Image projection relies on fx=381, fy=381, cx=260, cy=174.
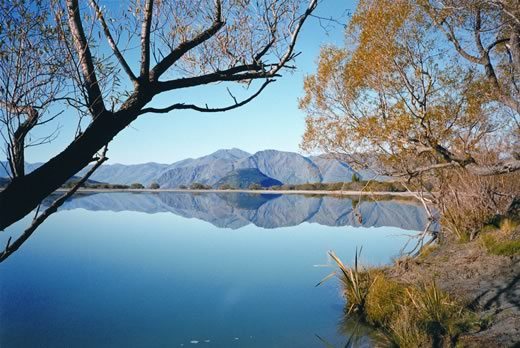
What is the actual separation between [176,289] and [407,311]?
6319 mm

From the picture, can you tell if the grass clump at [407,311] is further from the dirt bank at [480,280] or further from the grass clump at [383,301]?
the dirt bank at [480,280]

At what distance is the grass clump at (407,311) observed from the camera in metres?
6.01

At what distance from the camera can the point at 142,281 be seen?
11.4 metres

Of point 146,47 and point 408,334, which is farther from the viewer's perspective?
point 408,334

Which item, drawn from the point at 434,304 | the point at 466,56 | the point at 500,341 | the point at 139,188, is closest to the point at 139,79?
the point at 500,341

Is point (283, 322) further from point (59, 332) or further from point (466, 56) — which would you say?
point (466, 56)

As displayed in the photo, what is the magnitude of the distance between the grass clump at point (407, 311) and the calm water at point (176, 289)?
71 centimetres

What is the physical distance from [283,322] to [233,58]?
639 centimetres

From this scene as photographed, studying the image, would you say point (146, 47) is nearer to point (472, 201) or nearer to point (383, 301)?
point (383, 301)

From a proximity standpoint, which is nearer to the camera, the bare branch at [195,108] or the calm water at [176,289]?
the bare branch at [195,108]

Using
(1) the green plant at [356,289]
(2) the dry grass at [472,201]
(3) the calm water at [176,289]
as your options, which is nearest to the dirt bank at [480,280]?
(1) the green plant at [356,289]

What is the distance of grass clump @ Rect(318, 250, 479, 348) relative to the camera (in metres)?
6.01

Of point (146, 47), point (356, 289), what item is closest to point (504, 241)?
point (356, 289)

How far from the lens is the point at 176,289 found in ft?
34.8
